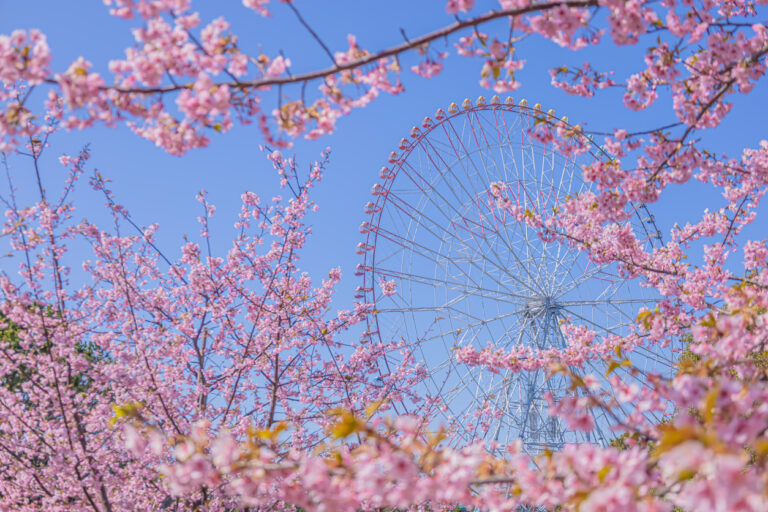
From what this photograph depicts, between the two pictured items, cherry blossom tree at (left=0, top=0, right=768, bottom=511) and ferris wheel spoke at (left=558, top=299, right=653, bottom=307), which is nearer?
cherry blossom tree at (left=0, top=0, right=768, bottom=511)

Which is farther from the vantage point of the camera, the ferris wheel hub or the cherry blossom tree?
the ferris wheel hub

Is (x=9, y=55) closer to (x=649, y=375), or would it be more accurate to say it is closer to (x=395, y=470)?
(x=395, y=470)

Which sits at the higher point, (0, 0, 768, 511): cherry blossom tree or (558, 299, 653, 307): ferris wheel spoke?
(558, 299, 653, 307): ferris wheel spoke

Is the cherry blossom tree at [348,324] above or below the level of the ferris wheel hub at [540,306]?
below

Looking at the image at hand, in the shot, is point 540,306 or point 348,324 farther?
point 540,306

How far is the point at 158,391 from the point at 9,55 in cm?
424

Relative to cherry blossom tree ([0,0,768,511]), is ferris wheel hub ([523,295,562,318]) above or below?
above

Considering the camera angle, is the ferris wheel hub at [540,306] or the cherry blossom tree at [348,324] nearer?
the cherry blossom tree at [348,324]

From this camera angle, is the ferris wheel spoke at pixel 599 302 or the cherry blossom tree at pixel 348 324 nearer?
the cherry blossom tree at pixel 348 324

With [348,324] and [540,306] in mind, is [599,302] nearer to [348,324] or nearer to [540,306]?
[540,306]

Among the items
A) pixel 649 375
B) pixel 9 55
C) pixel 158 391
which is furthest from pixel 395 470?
pixel 158 391

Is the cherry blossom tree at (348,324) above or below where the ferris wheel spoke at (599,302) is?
below

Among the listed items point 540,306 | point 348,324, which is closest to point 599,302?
point 540,306

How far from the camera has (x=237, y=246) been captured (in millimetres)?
8234
